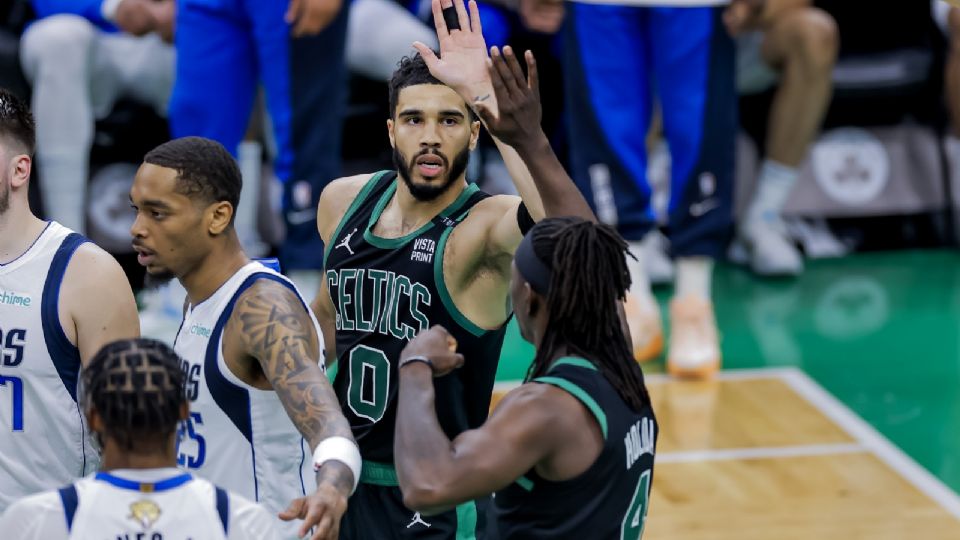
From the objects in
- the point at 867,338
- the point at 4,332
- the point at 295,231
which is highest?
the point at 4,332

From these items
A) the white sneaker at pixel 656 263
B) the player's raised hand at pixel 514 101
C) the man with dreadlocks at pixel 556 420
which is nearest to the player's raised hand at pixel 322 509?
the man with dreadlocks at pixel 556 420

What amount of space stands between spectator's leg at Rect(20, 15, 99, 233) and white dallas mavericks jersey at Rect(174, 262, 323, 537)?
4.74 metres

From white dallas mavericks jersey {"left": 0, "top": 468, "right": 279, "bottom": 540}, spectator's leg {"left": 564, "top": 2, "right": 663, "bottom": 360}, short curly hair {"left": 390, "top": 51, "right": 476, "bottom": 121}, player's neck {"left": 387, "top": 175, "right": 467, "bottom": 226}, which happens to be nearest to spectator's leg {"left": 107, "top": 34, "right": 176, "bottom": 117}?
spectator's leg {"left": 564, "top": 2, "right": 663, "bottom": 360}

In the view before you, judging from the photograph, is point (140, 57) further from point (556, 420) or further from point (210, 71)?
point (556, 420)

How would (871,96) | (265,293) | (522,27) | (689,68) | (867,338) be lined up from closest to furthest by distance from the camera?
1. (265,293)
2. (689,68)
3. (867,338)
4. (522,27)
5. (871,96)

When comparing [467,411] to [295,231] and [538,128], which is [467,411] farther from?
[295,231]

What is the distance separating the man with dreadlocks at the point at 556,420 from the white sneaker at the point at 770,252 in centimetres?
592

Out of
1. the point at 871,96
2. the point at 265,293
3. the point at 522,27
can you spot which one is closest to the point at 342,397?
the point at 265,293

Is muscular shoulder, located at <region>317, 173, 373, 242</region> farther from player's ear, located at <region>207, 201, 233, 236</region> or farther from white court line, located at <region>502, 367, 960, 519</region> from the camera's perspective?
white court line, located at <region>502, 367, 960, 519</region>

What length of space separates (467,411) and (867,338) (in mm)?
4352

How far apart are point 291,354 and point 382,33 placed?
17.0ft

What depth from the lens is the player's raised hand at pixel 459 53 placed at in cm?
402

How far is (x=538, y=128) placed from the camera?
3.81 m

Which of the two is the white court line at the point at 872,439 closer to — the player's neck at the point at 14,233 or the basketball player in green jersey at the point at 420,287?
the basketball player in green jersey at the point at 420,287
